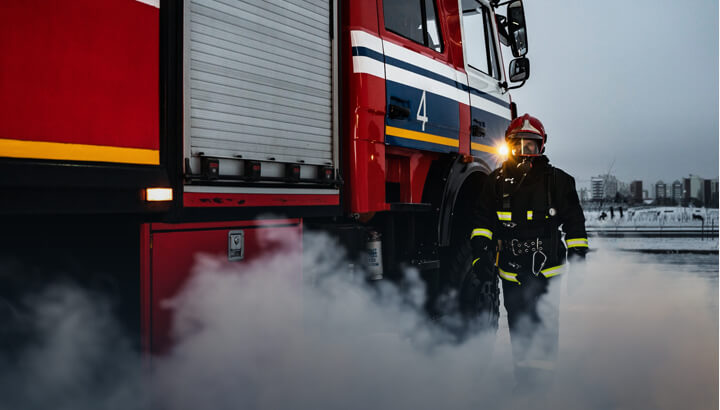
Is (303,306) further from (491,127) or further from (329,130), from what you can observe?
(491,127)

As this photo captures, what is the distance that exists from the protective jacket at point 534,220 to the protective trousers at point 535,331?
77mm

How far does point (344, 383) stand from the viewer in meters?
3.64

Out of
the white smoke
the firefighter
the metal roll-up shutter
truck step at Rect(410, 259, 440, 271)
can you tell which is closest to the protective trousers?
the firefighter

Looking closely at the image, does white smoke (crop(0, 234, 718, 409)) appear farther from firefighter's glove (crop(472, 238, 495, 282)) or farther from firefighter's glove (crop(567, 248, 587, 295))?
firefighter's glove (crop(567, 248, 587, 295))

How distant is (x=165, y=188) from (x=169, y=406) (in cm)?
101

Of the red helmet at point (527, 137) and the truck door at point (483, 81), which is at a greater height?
the truck door at point (483, 81)

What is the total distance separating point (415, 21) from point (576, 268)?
6.77ft

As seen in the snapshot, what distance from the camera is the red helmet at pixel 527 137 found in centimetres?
386

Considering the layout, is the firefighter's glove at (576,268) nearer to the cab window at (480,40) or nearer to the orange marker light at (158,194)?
the cab window at (480,40)

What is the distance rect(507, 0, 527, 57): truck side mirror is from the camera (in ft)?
16.0

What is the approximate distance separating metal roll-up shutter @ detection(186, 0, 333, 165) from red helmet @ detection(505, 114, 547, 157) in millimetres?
1262

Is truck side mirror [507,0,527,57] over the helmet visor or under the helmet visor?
over

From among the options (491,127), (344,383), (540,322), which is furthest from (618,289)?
(344,383)

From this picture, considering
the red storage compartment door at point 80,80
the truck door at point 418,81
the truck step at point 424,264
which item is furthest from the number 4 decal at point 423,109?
the red storage compartment door at point 80,80
